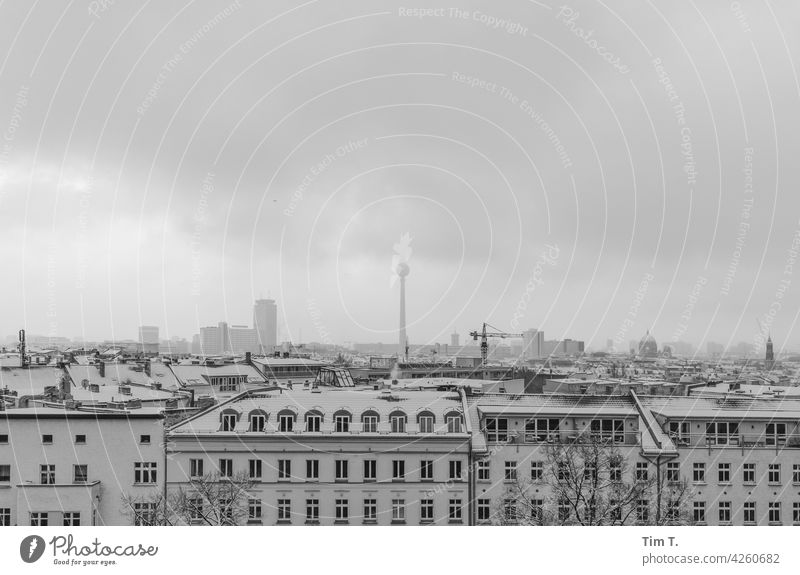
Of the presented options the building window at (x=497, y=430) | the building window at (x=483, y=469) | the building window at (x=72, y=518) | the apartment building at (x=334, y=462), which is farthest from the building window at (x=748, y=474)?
the building window at (x=72, y=518)

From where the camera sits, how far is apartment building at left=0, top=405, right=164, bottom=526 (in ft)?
42.9

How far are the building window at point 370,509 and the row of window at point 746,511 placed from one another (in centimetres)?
576

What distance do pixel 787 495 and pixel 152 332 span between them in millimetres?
25535

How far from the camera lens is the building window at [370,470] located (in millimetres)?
13859

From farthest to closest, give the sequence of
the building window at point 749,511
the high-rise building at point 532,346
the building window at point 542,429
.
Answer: the high-rise building at point 532,346 → the building window at point 542,429 → the building window at point 749,511

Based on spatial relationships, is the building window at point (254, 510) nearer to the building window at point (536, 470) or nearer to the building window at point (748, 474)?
the building window at point (536, 470)

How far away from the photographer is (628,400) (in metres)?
15.5

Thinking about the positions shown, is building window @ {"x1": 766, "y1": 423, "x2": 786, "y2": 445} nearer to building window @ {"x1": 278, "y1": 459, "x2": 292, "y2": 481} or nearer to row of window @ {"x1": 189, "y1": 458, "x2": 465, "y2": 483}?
row of window @ {"x1": 189, "y1": 458, "x2": 465, "y2": 483}

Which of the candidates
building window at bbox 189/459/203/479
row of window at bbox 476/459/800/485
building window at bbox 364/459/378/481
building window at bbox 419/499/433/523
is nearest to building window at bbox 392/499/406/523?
building window at bbox 419/499/433/523

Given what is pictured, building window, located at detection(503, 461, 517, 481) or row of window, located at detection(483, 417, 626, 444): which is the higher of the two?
row of window, located at detection(483, 417, 626, 444)

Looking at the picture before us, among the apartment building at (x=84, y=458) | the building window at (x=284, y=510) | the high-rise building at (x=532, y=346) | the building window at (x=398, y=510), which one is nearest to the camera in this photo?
the apartment building at (x=84, y=458)

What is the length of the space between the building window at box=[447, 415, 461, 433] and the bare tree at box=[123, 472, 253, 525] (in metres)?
3.73
